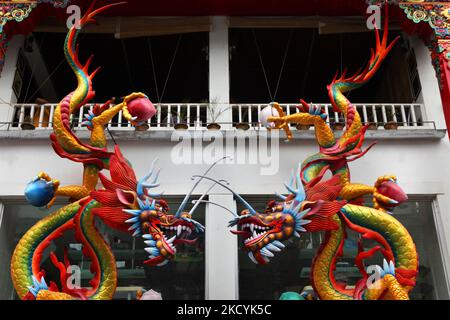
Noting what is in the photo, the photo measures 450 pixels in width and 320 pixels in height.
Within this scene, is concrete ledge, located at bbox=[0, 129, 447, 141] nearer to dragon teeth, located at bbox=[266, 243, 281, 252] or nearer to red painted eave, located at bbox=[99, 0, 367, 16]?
red painted eave, located at bbox=[99, 0, 367, 16]

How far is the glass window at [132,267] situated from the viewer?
845cm

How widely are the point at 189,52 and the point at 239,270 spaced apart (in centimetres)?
617

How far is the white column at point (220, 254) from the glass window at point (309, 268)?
0.30 meters

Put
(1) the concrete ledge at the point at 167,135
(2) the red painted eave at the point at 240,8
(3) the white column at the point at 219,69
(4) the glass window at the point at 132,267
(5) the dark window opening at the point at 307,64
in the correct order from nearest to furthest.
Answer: (4) the glass window at the point at 132,267
(1) the concrete ledge at the point at 167,135
(3) the white column at the point at 219,69
(2) the red painted eave at the point at 240,8
(5) the dark window opening at the point at 307,64

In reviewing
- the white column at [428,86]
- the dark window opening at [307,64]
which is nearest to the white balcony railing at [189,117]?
the white column at [428,86]

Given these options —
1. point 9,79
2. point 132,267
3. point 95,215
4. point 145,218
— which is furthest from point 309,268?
point 9,79

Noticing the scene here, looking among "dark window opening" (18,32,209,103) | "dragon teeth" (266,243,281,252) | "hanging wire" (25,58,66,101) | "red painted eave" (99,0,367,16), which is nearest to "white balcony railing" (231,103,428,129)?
"red painted eave" (99,0,367,16)

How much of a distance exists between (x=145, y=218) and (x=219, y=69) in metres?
3.97

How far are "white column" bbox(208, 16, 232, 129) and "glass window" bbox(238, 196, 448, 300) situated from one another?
177 cm

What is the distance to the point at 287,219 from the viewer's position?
23.1 ft

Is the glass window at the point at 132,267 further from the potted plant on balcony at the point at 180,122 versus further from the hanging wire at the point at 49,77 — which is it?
the hanging wire at the point at 49,77

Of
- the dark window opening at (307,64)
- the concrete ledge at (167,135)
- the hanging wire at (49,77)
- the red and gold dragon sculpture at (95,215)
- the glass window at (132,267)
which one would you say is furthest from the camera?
the hanging wire at (49,77)

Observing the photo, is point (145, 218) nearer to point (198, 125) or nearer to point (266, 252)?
point (266, 252)
